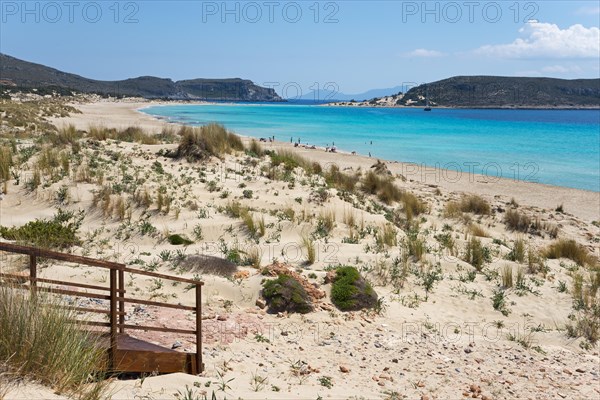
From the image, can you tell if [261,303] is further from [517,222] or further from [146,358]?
[517,222]

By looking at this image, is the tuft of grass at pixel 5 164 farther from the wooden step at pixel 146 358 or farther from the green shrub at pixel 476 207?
the green shrub at pixel 476 207

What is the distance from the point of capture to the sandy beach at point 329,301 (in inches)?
253

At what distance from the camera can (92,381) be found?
4.27m

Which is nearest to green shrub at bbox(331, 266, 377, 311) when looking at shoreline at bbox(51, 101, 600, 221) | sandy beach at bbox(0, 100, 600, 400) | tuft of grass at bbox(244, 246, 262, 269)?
sandy beach at bbox(0, 100, 600, 400)

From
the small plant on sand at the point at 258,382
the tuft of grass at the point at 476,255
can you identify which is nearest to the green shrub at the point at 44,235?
the small plant on sand at the point at 258,382

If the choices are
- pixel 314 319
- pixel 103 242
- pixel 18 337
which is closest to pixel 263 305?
pixel 314 319

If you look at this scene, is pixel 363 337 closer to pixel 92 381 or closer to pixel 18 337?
pixel 92 381

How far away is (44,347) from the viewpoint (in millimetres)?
3900

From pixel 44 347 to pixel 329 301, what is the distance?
547cm

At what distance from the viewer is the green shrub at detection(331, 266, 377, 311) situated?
8.64 m

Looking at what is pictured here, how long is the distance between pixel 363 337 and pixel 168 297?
10.1 feet

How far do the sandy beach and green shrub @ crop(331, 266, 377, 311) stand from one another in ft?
0.75

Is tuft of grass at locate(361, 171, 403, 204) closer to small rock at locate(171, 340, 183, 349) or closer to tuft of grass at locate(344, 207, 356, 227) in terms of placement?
tuft of grass at locate(344, 207, 356, 227)

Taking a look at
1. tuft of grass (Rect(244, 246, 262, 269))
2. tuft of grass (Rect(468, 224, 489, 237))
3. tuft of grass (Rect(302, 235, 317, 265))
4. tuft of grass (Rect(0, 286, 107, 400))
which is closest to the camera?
tuft of grass (Rect(0, 286, 107, 400))
